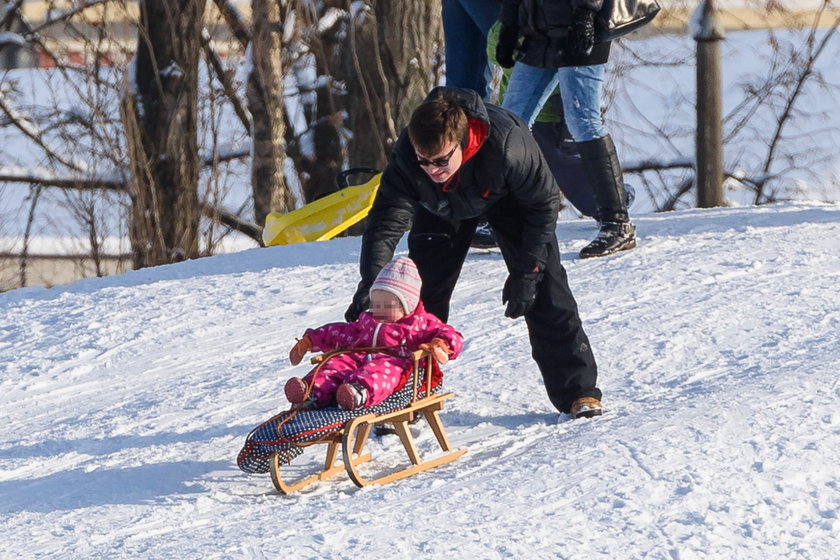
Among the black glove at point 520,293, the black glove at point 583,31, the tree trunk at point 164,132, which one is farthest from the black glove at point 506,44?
the tree trunk at point 164,132

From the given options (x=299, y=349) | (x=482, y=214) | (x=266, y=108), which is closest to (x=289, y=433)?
(x=299, y=349)

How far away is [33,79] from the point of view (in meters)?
10.6

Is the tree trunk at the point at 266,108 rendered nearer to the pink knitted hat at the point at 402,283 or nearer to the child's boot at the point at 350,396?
the pink knitted hat at the point at 402,283

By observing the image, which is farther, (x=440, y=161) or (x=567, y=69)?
(x=567, y=69)

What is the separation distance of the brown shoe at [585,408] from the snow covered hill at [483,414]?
6 centimetres

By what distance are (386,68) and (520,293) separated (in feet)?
18.0

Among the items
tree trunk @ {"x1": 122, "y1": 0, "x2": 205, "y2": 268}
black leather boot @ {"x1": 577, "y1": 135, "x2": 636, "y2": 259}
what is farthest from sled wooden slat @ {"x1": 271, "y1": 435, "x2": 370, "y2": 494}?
tree trunk @ {"x1": 122, "y1": 0, "x2": 205, "y2": 268}

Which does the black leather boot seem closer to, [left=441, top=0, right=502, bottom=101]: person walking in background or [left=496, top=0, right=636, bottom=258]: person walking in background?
[left=496, top=0, right=636, bottom=258]: person walking in background

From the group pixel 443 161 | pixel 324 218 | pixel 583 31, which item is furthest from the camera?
pixel 324 218

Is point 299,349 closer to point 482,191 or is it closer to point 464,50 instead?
point 482,191

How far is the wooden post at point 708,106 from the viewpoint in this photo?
7816mm

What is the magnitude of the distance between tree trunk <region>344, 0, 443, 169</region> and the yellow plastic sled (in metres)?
2.22

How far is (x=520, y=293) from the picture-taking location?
13.6ft

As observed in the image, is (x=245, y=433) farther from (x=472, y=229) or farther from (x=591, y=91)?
(x=591, y=91)
